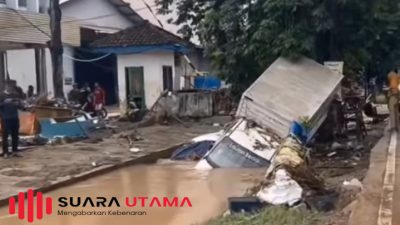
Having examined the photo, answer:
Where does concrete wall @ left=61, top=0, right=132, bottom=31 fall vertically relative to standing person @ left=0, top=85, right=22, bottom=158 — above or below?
above

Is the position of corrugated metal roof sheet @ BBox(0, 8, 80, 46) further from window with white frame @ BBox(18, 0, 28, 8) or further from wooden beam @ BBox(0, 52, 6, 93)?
wooden beam @ BBox(0, 52, 6, 93)

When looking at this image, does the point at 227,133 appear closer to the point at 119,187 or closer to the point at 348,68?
the point at 119,187

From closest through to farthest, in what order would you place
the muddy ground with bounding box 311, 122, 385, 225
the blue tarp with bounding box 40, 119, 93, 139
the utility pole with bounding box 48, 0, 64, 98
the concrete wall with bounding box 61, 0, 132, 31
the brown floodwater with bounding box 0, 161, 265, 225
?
the muddy ground with bounding box 311, 122, 385, 225
the brown floodwater with bounding box 0, 161, 265, 225
the blue tarp with bounding box 40, 119, 93, 139
the utility pole with bounding box 48, 0, 64, 98
the concrete wall with bounding box 61, 0, 132, 31

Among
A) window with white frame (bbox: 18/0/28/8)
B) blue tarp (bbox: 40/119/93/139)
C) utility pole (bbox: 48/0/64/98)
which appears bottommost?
blue tarp (bbox: 40/119/93/139)

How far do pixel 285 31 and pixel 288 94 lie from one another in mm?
1698

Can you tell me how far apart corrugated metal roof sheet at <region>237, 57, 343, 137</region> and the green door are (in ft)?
43.6

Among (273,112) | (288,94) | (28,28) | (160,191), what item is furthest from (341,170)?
(28,28)

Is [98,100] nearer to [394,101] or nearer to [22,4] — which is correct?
[22,4]

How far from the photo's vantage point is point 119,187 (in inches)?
494

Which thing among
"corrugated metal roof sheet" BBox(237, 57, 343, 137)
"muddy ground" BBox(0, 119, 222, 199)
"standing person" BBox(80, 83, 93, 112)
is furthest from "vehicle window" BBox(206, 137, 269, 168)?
"standing person" BBox(80, 83, 93, 112)

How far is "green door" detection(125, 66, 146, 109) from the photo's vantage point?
1117 inches

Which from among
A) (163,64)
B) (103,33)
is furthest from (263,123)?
(103,33)

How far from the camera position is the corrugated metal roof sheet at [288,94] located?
14.6 metres

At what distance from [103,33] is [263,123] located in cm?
2001
